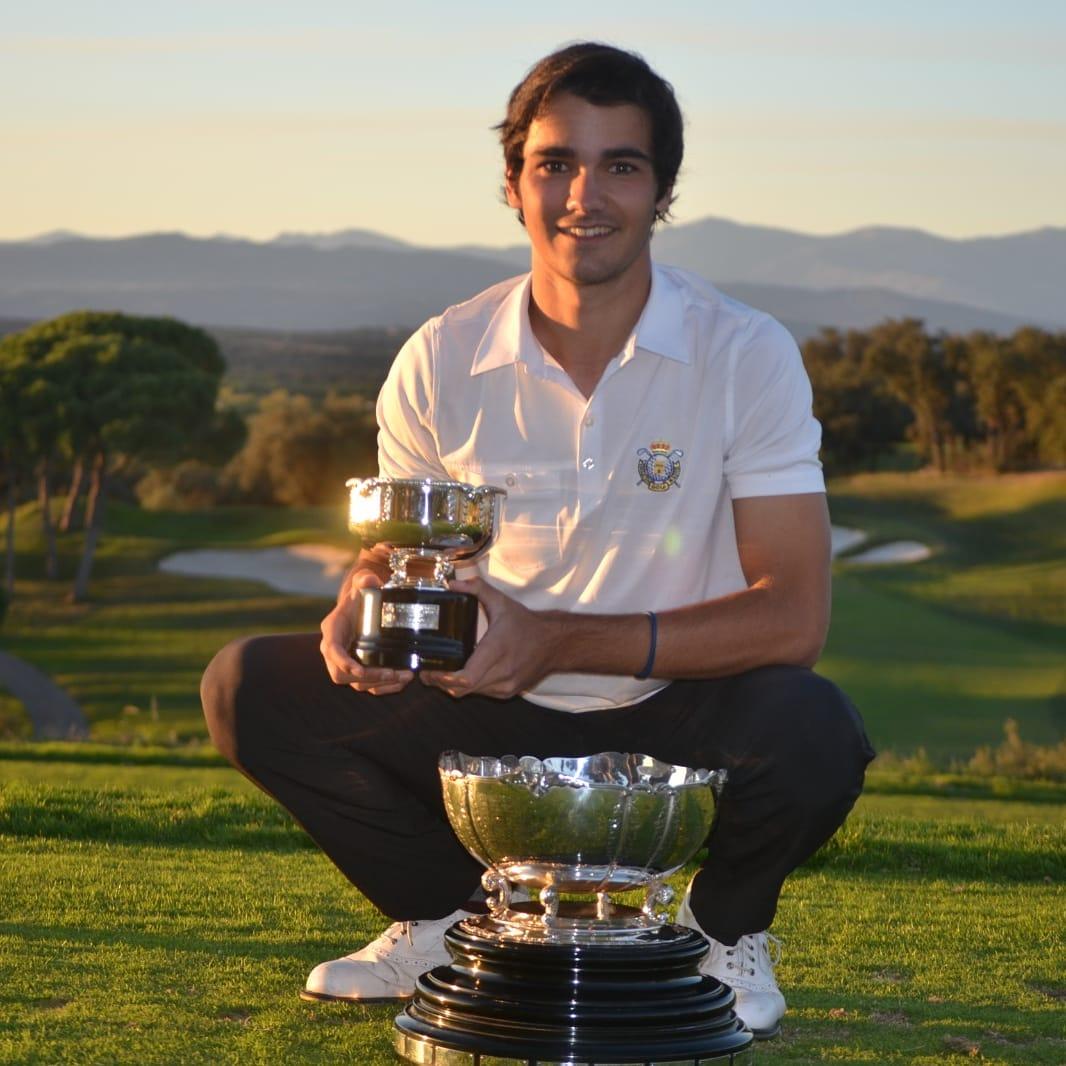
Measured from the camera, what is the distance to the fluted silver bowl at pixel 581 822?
9.84ft

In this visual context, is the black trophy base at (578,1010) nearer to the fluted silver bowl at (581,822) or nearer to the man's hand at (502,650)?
the fluted silver bowl at (581,822)

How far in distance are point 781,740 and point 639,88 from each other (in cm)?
125

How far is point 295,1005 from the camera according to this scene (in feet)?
10.9

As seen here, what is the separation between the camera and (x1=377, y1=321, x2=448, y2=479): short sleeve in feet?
12.6

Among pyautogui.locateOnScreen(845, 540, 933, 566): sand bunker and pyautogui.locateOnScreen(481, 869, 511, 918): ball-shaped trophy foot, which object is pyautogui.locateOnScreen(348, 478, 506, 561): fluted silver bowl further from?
pyautogui.locateOnScreen(845, 540, 933, 566): sand bunker

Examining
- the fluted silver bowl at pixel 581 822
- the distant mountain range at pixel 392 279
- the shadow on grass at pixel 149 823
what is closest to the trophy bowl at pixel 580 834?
the fluted silver bowl at pixel 581 822

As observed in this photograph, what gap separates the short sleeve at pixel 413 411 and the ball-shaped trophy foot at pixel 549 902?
1.06 m

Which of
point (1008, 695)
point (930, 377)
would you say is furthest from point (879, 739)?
point (930, 377)

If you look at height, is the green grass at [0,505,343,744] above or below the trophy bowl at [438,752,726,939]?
below

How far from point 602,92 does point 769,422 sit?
0.70 metres

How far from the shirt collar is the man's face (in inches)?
4.3

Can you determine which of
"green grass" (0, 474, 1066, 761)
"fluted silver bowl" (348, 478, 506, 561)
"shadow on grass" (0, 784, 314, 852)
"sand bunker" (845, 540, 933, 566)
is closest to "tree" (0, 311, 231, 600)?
"green grass" (0, 474, 1066, 761)

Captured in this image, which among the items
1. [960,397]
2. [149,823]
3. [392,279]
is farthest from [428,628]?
[392,279]

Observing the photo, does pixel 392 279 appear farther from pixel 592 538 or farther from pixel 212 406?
pixel 592 538
